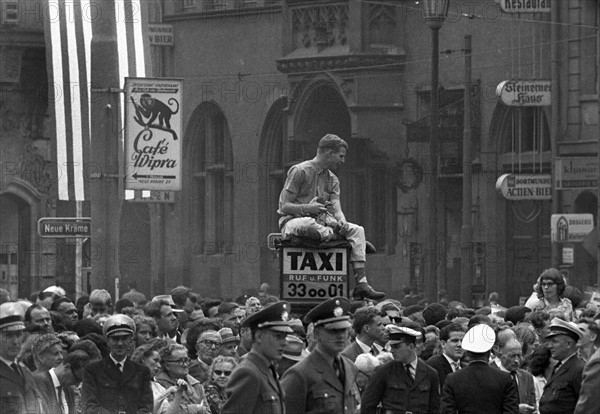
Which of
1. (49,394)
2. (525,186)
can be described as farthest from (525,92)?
(49,394)

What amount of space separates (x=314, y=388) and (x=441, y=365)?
4.42 m

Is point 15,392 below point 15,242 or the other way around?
the other way around

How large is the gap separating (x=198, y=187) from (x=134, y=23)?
21877 millimetres

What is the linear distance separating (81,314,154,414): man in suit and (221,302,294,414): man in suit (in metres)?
3.37

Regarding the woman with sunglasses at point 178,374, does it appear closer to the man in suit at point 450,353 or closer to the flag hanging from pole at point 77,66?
the man in suit at point 450,353

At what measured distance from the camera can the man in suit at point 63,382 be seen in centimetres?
1288

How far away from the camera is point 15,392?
1145 centimetres

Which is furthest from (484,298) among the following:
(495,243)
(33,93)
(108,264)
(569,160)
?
(33,93)

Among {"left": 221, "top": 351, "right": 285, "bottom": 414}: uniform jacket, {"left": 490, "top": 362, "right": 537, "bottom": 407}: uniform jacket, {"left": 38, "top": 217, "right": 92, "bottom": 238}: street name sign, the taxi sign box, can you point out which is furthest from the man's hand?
{"left": 38, "top": 217, "right": 92, "bottom": 238}: street name sign

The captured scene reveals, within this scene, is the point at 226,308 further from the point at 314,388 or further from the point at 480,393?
the point at 314,388

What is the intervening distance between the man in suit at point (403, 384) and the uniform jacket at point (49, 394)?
83.2 inches

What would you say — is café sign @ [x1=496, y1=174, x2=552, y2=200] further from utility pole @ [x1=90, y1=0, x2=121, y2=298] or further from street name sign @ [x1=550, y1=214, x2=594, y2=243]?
utility pole @ [x1=90, y1=0, x2=121, y2=298]

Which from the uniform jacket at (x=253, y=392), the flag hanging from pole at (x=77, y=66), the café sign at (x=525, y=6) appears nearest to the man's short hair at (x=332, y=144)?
the uniform jacket at (x=253, y=392)

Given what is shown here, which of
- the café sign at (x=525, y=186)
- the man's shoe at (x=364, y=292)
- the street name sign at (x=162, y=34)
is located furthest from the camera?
the street name sign at (x=162, y=34)
